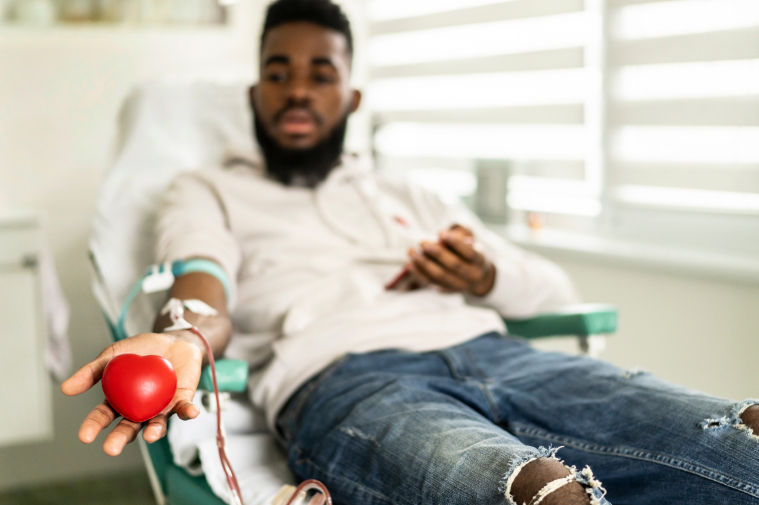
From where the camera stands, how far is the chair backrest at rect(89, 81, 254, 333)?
4.98 feet

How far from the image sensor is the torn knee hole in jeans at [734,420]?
979 millimetres

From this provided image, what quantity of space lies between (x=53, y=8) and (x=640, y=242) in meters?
1.93

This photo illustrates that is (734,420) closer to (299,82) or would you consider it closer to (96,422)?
(96,422)

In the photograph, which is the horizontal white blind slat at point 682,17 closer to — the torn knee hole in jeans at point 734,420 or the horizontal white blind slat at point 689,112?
the horizontal white blind slat at point 689,112

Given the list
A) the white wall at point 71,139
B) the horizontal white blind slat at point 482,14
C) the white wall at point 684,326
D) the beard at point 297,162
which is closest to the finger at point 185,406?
the beard at point 297,162

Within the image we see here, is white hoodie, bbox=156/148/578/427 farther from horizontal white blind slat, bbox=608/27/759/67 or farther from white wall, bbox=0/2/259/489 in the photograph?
white wall, bbox=0/2/259/489

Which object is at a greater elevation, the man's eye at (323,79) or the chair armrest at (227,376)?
the man's eye at (323,79)

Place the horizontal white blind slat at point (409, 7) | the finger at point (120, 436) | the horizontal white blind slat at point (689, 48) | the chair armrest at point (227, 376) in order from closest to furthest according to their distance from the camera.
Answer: the finger at point (120, 436) < the chair armrest at point (227, 376) < the horizontal white blind slat at point (689, 48) < the horizontal white blind slat at point (409, 7)

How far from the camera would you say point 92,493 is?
2.30m

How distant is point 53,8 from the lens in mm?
2320

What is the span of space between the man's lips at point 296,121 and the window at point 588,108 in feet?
3.14

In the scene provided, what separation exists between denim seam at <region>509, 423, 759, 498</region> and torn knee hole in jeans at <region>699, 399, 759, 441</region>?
64mm

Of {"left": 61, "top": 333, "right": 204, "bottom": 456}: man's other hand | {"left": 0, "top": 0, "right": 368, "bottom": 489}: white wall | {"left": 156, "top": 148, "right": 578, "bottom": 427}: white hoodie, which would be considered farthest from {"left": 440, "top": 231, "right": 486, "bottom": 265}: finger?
{"left": 0, "top": 0, "right": 368, "bottom": 489}: white wall

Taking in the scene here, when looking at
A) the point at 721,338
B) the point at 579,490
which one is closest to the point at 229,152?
the point at 579,490
